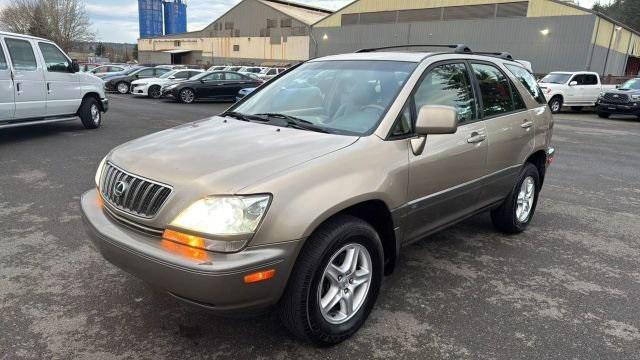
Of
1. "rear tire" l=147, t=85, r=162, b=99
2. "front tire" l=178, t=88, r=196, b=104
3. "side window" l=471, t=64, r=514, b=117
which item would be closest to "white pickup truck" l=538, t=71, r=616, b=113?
"front tire" l=178, t=88, r=196, b=104

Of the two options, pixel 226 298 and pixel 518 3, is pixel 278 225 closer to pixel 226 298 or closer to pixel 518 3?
pixel 226 298

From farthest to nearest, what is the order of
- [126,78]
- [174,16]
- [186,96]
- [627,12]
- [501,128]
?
[174,16]
[627,12]
[126,78]
[186,96]
[501,128]

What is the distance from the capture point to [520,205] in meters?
4.74

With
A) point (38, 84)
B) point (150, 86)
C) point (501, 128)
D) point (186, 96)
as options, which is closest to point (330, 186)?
point (501, 128)

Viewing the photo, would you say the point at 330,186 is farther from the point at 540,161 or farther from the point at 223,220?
the point at 540,161

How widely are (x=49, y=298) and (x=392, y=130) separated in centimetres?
263

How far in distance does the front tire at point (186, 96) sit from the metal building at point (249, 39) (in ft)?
110

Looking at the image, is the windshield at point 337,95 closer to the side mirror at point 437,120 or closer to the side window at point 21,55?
the side mirror at point 437,120

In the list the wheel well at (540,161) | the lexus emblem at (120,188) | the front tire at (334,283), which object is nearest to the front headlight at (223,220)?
the front tire at (334,283)

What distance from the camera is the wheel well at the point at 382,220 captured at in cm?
287

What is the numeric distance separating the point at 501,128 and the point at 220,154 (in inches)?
101

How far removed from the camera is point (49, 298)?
128 inches

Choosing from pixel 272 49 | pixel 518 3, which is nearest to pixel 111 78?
pixel 518 3

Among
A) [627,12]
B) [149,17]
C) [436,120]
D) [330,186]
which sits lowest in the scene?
[330,186]
